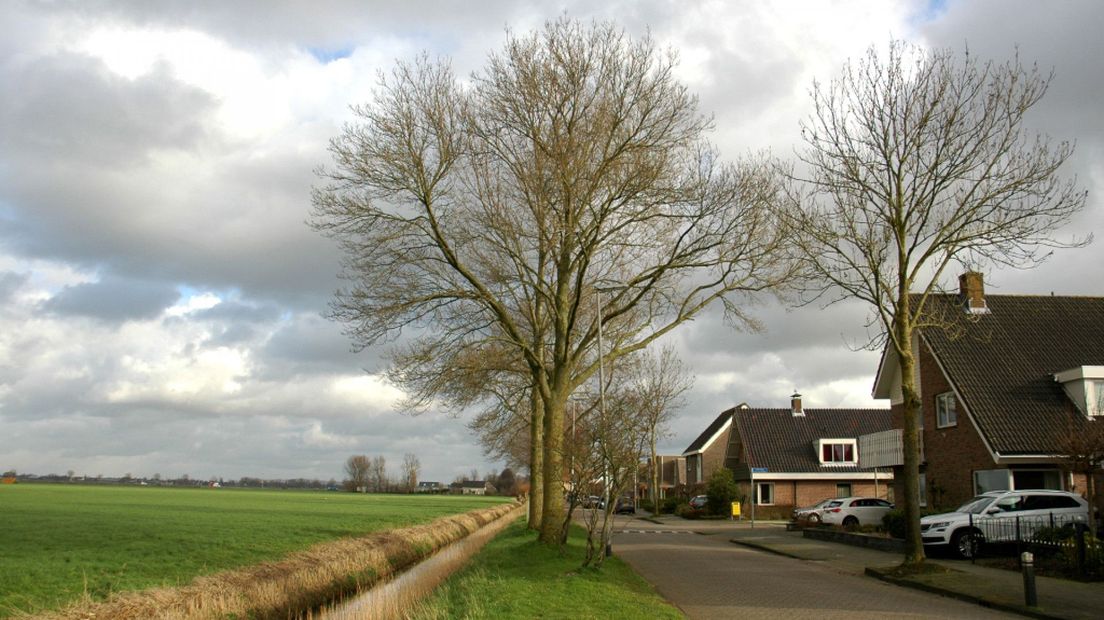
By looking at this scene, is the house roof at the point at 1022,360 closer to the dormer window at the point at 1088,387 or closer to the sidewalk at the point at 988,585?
the dormer window at the point at 1088,387

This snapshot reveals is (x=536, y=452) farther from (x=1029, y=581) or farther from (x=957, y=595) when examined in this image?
(x=1029, y=581)

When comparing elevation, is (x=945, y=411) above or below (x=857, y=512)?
above

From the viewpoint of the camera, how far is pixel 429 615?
43.7 ft

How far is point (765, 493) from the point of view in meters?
53.8

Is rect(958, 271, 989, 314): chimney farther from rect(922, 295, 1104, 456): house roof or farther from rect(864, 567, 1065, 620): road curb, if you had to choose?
rect(864, 567, 1065, 620): road curb

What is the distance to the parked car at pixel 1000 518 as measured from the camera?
21.4 meters

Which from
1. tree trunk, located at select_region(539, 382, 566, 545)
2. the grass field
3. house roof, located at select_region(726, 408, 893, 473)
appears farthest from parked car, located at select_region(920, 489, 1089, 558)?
house roof, located at select_region(726, 408, 893, 473)

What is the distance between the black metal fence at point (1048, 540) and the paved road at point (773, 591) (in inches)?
132

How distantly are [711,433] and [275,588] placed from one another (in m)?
54.2

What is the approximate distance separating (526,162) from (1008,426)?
54.8 ft

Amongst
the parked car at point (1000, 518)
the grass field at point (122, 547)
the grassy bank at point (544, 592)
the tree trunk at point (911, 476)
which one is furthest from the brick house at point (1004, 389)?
the grass field at point (122, 547)

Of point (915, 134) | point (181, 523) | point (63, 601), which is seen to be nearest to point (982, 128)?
point (915, 134)


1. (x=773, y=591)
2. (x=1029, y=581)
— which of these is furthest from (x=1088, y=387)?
(x=773, y=591)

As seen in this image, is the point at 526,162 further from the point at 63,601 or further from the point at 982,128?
the point at 63,601
